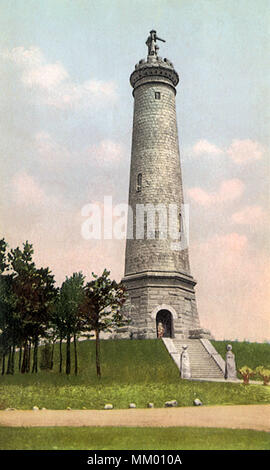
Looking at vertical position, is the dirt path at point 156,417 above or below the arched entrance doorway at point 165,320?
below

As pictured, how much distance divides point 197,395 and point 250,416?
510 centimetres

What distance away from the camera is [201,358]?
1225 inches

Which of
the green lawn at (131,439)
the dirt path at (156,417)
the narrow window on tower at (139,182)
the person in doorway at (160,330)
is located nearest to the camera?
the green lawn at (131,439)

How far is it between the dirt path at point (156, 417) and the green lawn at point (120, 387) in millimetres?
1840

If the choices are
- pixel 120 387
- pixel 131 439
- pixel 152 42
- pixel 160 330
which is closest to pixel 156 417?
pixel 131 439

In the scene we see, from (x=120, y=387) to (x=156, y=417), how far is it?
23.4 feet

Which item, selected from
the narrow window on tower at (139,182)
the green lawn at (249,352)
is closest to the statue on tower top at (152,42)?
the narrow window on tower at (139,182)

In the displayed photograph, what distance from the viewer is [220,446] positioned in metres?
10.3

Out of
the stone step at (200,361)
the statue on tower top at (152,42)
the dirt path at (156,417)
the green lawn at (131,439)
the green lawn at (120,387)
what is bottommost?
the green lawn at (131,439)

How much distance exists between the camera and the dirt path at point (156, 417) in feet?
43.4

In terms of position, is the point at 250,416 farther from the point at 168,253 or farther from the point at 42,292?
the point at 168,253

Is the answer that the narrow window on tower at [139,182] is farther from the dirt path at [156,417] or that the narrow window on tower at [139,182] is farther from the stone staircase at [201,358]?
the dirt path at [156,417]

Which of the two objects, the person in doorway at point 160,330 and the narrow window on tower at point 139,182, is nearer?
the person in doorway at point 160,330

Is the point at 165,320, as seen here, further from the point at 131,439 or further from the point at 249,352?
the point at 131,439
